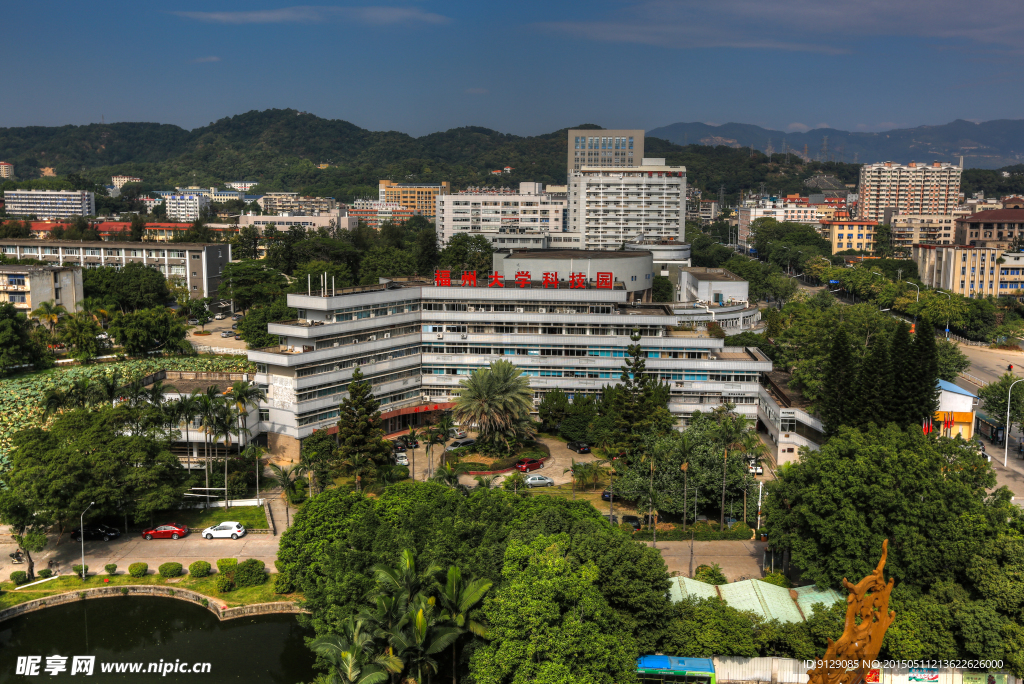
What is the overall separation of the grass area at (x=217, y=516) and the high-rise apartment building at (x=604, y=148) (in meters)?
123

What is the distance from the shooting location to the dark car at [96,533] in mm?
36344

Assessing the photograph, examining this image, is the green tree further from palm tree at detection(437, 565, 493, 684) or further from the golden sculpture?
the golden sculpture

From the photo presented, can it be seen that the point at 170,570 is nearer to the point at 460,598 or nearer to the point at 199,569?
the point at 199,569

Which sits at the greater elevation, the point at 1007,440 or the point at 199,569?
the point at 1007,440

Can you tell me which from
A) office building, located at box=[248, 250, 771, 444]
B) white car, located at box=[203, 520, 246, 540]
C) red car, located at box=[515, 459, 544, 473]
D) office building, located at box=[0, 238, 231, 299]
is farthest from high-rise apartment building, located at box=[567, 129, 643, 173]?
white car, located at box=[203, 520, 246, 540]

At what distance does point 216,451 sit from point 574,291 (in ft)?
78.4

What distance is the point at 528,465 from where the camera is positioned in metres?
46.0

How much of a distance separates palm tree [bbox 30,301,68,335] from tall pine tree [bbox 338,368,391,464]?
142 feet

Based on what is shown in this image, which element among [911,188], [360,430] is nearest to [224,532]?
[360,430]

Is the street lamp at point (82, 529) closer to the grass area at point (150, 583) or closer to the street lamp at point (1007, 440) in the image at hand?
the grass area at point (150, 583)

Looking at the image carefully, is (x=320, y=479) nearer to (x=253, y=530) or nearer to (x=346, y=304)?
(x=253, y=530)

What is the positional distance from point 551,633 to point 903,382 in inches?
1149

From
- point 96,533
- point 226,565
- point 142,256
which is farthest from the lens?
point 142,256

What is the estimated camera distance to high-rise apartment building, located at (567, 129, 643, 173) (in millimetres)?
153625
